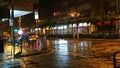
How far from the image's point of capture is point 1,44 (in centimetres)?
2358

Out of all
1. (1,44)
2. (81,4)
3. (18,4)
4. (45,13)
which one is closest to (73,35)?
(81,4)

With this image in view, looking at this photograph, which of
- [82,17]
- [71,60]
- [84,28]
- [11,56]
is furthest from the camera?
[82,17]

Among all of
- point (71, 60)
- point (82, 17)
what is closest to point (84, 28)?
point (82, 17)

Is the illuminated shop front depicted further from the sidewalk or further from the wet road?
the wet road

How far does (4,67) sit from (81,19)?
54833mm

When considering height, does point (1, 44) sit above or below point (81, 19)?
below

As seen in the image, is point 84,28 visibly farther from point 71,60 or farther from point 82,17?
point 71,60

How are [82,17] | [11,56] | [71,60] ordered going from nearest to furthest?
1. [71,60]
2. [11,56]
3. [82,17]

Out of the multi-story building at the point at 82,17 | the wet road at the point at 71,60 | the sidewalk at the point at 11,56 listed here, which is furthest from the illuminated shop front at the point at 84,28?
the wet road at the point at 71,60

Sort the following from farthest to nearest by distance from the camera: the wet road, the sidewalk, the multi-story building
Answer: the multi-story building
the sidewalk
the wet road

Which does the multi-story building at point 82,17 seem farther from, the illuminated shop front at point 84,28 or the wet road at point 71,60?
the wet road at point 71,60

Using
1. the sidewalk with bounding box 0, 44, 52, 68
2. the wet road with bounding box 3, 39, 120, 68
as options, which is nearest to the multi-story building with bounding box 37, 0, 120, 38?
the sidewalk with bounding box 0, 44, 52, 68

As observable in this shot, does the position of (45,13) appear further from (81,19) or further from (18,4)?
(18,4)

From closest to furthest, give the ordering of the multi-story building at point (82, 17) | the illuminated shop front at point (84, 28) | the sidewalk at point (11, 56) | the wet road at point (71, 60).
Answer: the wet road at point (71, 60)
the sidewalk at point (11, 56)
the multi-story building at point (82, 17)
the illuminated shop front at point (84, 28)
